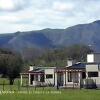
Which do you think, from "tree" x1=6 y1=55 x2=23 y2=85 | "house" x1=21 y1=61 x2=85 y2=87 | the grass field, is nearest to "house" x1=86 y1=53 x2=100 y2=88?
"house" x1=21 y1=61 x2=85 y2=87

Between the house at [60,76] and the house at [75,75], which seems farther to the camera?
Result: the house at [60,76]

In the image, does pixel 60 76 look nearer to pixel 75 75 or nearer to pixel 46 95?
pixel 75 75

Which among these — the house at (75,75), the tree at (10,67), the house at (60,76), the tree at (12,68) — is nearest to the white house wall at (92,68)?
the house at (75,75)

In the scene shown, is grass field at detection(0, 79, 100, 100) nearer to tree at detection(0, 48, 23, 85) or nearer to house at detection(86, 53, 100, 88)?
house at detection(86, 53, 100, 88)

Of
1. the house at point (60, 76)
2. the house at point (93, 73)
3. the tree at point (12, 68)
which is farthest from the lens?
the tree at point (12, 68)

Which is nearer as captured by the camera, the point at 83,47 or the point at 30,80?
the point at 30,80

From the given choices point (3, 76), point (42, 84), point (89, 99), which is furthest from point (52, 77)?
point (89, 99)

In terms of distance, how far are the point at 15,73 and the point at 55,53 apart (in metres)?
69.1

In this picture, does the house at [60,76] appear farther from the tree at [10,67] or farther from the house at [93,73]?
the tree at [10,67]

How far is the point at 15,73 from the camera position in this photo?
10062 centimetres

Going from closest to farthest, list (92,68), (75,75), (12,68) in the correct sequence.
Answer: (92,68)
(75,75)
(12,68)

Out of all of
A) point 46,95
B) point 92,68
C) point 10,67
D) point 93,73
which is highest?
point 10,67

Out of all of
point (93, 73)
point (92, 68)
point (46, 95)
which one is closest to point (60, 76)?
point (93, 73)

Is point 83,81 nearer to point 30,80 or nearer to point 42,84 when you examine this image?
point 42,84
